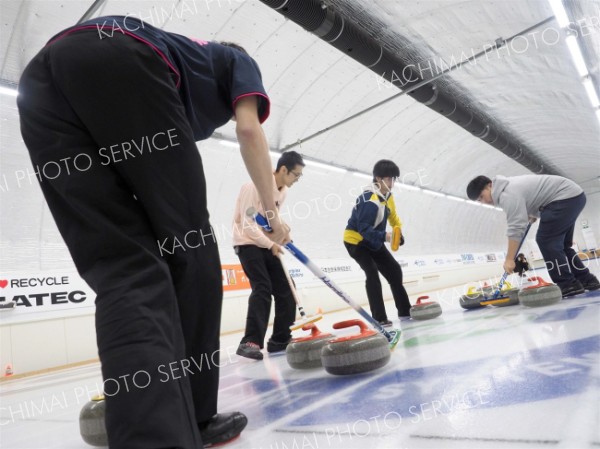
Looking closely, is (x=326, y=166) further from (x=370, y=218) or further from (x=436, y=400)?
(x=436, y=400)

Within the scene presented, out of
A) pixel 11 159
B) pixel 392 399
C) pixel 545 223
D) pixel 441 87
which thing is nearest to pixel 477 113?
pixel 441 87

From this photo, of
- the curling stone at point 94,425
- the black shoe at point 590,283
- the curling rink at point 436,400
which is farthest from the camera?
the black shoe at point 590,283

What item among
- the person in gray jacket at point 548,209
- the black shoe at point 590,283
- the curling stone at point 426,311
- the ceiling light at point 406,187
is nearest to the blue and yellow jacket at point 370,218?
the curling stone at point 426,311

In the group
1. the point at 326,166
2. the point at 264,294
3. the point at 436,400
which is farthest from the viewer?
the point at 326,166

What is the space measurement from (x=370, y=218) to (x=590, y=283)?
224 cm

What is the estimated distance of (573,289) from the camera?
12.6ft

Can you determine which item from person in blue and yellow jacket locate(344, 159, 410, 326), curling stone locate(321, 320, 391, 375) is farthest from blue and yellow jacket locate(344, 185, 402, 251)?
curling stone locate(321, 320, 391, 375)

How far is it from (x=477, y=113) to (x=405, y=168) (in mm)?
2745

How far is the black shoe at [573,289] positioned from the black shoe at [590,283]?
30 centimetres

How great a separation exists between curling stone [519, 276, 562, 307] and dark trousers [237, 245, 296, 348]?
6.60 ft

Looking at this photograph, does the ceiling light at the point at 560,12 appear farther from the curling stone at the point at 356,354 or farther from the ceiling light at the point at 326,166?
the curling stone at the point at 356,354

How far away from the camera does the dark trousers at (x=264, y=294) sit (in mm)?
3363

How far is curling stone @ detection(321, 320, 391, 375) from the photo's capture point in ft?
6.45

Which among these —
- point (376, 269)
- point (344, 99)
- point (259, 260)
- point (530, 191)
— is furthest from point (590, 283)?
point (344, 99)
